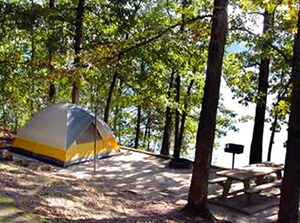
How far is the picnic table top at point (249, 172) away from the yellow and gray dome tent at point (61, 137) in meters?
4.05

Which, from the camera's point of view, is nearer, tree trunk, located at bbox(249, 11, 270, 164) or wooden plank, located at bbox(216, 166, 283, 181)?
wooden plank, located at bbox(216, 166, 283, 181)

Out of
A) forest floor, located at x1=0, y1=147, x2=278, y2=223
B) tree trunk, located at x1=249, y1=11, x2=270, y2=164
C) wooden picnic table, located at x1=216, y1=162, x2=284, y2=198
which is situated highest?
tree trunk, located at x1=249, y1=11, x2=270, y2=164

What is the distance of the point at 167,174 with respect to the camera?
9859mm

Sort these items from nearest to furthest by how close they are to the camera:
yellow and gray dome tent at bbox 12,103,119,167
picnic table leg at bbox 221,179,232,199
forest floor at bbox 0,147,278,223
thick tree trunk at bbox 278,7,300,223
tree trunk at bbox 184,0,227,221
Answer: forest floor at bbox 0,147,278,223 < thick tree trunk at bbox 278,7,300,223 < tree trunk at bbox 184,0,227,221 < picnic table leg at bbox 221,179,232,199 < yellow and gray dome tent at bbox 12,103,119,167

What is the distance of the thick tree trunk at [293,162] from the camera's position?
5.46m

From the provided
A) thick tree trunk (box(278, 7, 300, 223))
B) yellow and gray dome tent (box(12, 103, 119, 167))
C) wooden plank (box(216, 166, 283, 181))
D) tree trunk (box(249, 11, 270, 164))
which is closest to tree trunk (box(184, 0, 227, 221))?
thick tree trunk (box(278, 7, 300, 223))

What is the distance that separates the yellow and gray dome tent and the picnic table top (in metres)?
4.05

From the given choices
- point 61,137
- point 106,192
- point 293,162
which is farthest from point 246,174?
point 61,137

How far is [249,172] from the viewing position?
26.4 feet

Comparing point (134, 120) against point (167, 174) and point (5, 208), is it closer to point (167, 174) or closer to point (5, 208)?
point (167, 174)

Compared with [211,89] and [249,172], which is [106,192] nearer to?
[211,89]

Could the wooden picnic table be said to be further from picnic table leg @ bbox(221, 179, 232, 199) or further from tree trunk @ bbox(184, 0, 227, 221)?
tree trunk @ bbox(184, 0, 227, 221)

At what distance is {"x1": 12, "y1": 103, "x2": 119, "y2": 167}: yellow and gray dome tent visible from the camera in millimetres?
10094

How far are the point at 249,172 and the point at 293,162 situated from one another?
261 centimetres
